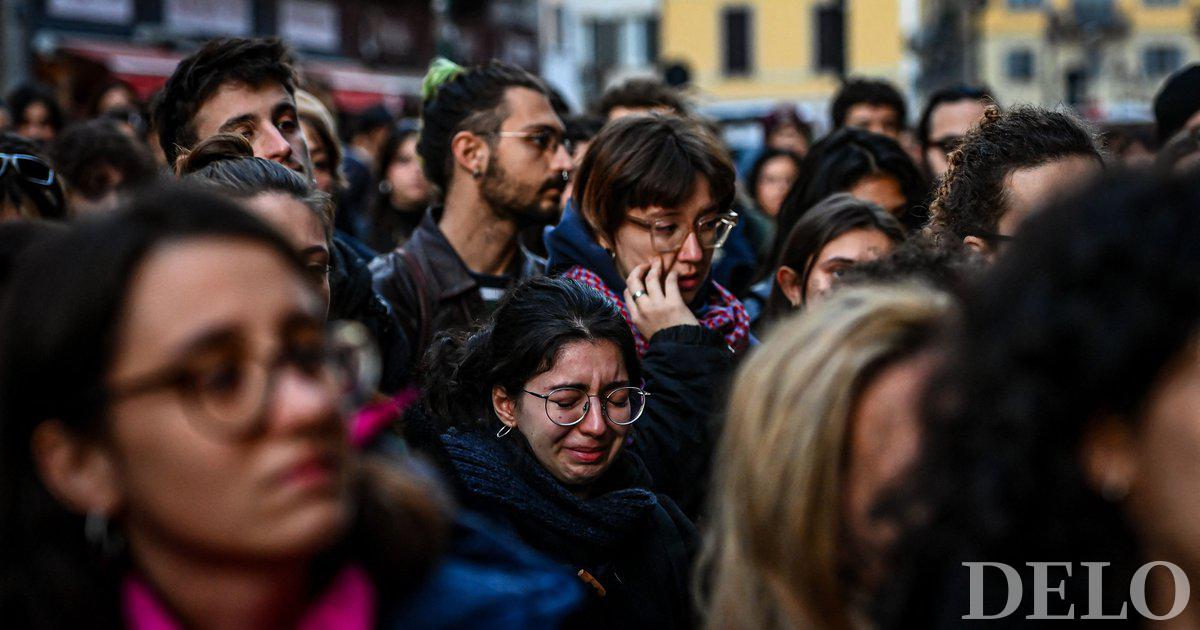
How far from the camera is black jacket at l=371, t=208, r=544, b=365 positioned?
189 inches

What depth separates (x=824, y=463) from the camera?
2.03 m


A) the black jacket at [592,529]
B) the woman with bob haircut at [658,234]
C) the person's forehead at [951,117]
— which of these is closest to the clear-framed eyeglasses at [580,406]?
the black jacket at [592,529]

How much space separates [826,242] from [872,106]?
357 cm

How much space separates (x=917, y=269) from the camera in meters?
2.62

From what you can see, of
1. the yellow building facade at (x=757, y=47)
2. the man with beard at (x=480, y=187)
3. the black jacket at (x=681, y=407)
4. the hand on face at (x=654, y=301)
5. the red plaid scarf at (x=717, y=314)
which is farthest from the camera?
the yellow building facade at (x=757, y=47)

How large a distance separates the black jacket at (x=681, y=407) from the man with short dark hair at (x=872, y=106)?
13.8 ft

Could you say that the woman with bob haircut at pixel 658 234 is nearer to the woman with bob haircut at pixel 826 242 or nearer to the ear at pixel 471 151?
the woman with bob haircut at pixel 826 242

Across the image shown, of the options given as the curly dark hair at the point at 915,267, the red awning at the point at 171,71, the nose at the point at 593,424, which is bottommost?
the nose at the point at 593,424

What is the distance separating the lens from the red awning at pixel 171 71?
1695 centimetres

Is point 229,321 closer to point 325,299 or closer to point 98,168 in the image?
point 325,299

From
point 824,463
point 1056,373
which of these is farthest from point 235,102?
point 1056,373

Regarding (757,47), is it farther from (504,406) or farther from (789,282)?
(504,406)

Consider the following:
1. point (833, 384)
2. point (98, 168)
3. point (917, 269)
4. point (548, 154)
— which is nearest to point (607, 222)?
point (548, 154)

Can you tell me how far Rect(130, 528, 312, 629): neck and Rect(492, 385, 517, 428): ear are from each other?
1756mm
